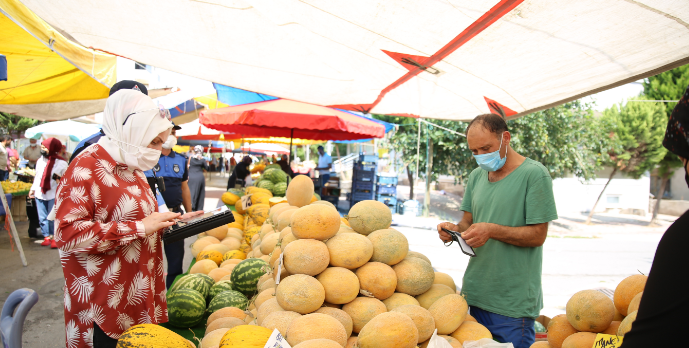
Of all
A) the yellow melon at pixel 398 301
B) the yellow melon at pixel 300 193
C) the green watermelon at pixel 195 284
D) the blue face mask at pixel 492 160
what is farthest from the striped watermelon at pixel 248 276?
the blue face mask at pixel 492 160

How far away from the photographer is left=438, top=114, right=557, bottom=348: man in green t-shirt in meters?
2.28

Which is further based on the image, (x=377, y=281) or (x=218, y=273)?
(x=218, y=273)

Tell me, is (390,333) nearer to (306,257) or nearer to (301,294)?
(301,294)

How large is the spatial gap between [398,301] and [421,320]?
9.8 inches

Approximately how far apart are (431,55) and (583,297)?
6.96ft

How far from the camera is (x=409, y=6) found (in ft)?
7.65

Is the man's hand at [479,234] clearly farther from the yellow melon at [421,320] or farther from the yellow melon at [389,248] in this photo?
the yellow melon at [421,320]

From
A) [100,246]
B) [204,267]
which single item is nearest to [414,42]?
[100,246]

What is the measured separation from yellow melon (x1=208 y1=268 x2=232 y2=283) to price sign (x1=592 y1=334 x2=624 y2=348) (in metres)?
2.96

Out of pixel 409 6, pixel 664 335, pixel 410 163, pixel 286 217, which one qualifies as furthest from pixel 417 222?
pixel 664 335

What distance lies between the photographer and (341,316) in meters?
1.91

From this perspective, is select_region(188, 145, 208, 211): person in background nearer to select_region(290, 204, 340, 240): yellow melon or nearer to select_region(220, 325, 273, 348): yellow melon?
select_region(290, 204, 340, 240): yellow melon

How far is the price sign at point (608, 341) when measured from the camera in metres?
1.39

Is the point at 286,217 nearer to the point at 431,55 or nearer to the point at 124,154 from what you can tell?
the point at 124,154
